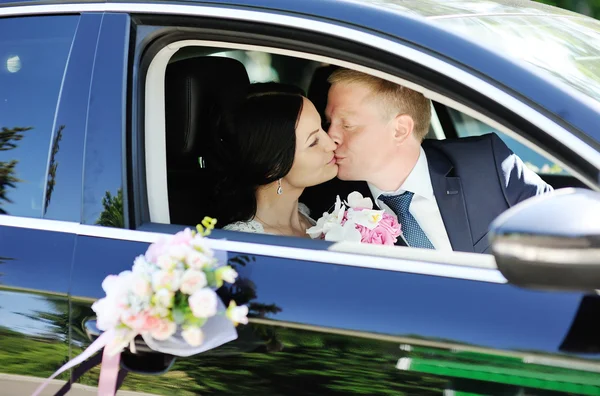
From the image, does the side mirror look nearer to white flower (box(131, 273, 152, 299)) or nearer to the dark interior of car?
white flower (box(131, 273, 152, 299))

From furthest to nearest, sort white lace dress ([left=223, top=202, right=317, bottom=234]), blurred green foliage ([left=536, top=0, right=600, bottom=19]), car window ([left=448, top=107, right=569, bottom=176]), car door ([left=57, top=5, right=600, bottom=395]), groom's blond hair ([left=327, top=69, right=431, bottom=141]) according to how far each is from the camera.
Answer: blurred green foliage ([left=536, top=0, right=600, bottom=19]), car window ([left=448, top=107, right=569, bottom=176]), groom's blond hair ([left=327, top=69, right=431, bottom=141]), white lace dress ([left=223, top=202, right=317, bottom=234]), car door ([left=57, top=5, right=600, bottom=395])

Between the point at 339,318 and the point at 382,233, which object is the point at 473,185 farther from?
the point at 339,318

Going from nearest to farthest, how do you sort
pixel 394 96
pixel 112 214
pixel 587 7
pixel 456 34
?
pixel 456 34, pixel 112 214, pixel 394 96, pixel 587 7

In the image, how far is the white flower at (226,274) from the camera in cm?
182

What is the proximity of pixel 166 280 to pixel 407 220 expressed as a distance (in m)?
1.10

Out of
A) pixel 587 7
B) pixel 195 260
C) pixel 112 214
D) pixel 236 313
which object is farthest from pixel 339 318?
pixel 587 7

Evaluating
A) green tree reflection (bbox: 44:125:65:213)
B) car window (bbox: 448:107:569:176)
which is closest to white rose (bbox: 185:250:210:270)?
green tree reflection (bbox: 44:125:65:213)

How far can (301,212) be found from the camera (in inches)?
123

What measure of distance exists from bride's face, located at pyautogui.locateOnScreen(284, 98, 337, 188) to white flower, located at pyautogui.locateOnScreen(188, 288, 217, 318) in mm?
1108

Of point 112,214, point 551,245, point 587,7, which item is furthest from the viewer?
point 587,7

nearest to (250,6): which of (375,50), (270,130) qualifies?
(375,50)

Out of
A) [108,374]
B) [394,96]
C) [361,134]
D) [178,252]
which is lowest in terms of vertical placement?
[108,374]

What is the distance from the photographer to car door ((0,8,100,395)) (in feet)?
6.54

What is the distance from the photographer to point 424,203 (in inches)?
111
